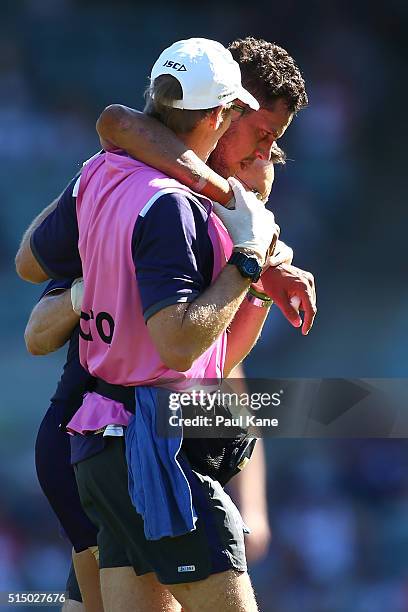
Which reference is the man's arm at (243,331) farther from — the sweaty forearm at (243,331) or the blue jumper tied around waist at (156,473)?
the blue jumper tied around waist at (156,473)

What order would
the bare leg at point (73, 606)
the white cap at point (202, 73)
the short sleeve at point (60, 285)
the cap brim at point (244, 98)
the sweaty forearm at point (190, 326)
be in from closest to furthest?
the sweaty forearm at point (190, 326) < the white cap at point (202, 73) < the cap brim at point (244, 98) < the short sleeve at point (60, 285) < the bare leg at point (73, 606)

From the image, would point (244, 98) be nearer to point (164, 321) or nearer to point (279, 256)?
point (279, 256)

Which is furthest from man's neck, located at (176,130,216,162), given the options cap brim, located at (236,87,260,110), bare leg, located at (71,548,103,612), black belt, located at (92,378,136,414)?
bare leg, located at (71,548,103,612)

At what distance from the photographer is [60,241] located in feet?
8.80

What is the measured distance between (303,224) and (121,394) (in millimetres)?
3984

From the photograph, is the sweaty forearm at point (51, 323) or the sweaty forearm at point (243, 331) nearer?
the sweaty forearm at point (51, 323)

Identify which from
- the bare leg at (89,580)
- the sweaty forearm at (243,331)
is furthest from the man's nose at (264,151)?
the bare leg at (89,580)

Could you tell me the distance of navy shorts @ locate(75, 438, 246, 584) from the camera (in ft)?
7.47

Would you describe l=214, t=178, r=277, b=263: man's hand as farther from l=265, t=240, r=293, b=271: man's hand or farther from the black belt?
the black belt

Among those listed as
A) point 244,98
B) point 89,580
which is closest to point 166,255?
point 244,98

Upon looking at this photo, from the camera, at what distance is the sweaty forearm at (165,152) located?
248 centimetres

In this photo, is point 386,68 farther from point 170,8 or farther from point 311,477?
point 311,477

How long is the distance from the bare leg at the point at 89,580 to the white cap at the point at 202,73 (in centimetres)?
127

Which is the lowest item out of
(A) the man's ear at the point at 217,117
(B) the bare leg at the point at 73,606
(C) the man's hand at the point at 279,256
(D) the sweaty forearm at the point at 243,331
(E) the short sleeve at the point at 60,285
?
(B) the bare leg at the point at 73,606
